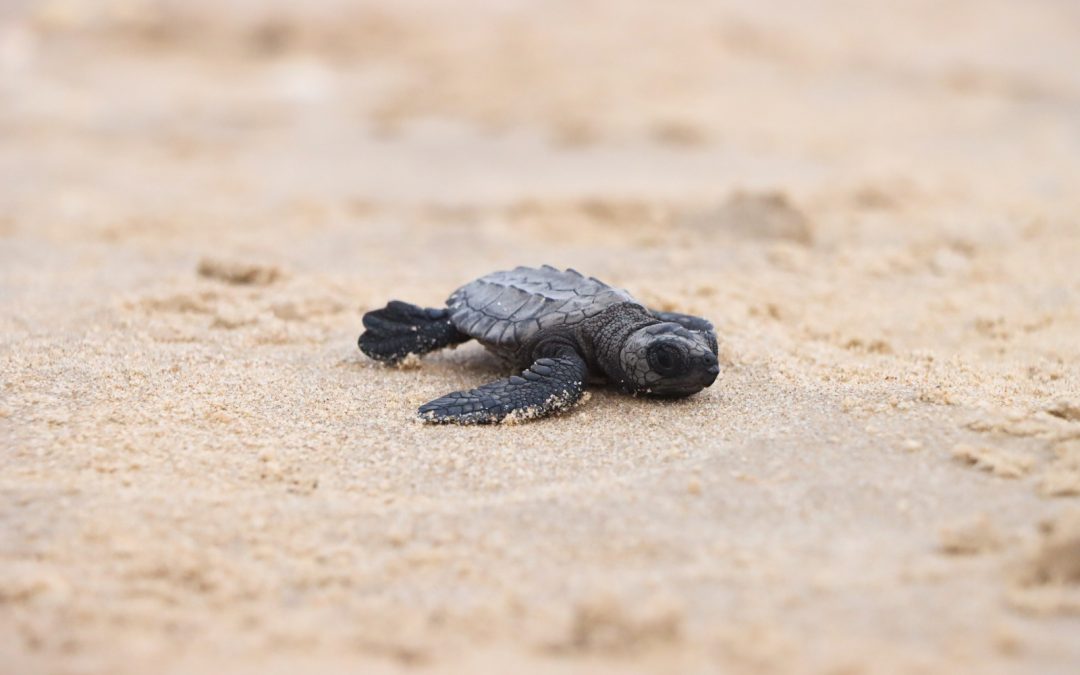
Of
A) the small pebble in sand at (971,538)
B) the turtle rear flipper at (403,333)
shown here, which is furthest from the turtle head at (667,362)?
the small pebble in sand at (971,538)

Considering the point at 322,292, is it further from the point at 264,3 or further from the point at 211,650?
the point at 264,3

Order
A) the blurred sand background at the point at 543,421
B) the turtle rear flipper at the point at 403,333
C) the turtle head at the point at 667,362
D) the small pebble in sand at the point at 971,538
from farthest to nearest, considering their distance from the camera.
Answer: the turtle rear flipper at the point at 403,333
the turtle head at the point at 667,362
the small pebble in sand at the point at 971,538
the blurred sand background at the point at 543,421

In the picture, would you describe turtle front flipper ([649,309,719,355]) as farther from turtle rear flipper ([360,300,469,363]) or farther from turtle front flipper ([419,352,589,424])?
turtle rear flipper ([360,300,469,363])

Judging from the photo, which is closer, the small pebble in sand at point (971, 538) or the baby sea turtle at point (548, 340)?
the small pebble in sand at point (971, 538)

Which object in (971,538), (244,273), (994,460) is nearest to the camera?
(971,538)

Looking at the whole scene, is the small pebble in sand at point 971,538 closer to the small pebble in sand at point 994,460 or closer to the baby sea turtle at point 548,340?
the small pebble in sand at point 994,460

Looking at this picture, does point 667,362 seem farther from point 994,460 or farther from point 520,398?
point 994,460

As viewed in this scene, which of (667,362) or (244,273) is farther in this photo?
(244,273)

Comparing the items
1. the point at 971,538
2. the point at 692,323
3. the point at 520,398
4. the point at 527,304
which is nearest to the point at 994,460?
the point at 971,538
